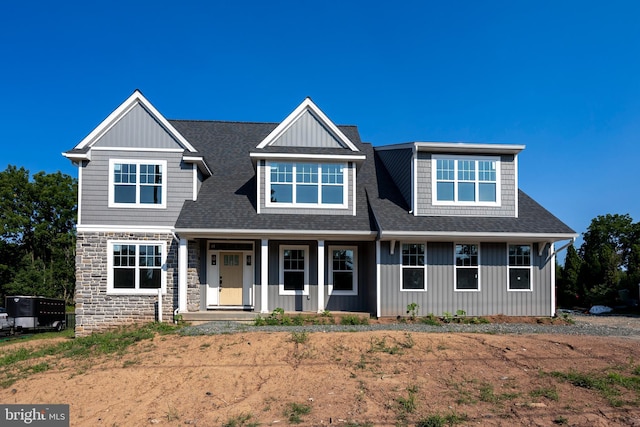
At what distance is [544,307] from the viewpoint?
53.5 feet

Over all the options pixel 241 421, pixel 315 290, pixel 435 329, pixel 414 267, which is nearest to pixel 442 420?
pixel 241 421

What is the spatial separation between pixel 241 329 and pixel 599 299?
62.3 ft

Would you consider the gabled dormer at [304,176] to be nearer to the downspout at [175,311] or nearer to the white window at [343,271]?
the white window at [343,271]

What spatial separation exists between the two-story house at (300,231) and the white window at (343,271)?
0.17 feet

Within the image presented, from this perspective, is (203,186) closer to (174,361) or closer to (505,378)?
(174,361)

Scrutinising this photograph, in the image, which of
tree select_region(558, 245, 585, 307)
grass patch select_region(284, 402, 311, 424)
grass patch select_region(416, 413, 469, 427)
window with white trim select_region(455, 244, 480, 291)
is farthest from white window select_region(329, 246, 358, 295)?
tree select_region(558, 245, 585, 307)

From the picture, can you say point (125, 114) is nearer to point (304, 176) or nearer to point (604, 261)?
point (304, 176)

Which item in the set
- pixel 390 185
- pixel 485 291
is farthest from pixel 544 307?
pixel 390 185

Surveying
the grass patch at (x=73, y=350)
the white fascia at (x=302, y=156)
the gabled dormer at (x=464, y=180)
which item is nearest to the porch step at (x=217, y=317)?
the grass patch at (x=73, y=350)

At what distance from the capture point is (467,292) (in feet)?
52.7

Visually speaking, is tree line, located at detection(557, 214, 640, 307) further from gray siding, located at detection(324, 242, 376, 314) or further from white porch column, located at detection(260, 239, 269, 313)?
white porch column, located at detection(260, 239, 269, 313)

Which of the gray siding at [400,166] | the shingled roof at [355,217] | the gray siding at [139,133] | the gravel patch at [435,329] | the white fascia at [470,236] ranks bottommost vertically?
the gravel patch at [435,329]

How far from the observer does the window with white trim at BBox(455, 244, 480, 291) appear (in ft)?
52.9

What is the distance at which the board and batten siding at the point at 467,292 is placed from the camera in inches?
623
